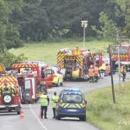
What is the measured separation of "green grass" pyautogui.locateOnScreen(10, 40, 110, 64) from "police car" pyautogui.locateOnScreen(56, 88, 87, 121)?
58418 millimetres

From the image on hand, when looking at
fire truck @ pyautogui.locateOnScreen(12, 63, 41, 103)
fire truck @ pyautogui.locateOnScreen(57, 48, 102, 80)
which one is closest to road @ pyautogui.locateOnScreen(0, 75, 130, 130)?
fire truck @ pyautogui.locateOnScreen(12, 63, 41, 103)

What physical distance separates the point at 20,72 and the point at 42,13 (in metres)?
77.4

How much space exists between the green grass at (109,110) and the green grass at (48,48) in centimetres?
4322

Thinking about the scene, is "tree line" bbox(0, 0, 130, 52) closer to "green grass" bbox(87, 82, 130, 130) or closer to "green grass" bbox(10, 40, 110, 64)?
"green grass" bbox(10, 40, 110, 64)

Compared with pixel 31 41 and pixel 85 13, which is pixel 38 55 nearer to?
pixel 31 41

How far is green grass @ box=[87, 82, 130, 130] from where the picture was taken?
35334 millimetres

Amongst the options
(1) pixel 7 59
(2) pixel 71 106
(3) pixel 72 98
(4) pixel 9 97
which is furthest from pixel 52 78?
(2) pixel 71 106

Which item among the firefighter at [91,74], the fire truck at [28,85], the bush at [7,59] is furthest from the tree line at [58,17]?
the fire truck at [28,85]

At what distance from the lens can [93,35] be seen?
131250mm

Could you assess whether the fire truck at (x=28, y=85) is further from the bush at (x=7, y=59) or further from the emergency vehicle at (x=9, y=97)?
the bush at (x=7, y=59)

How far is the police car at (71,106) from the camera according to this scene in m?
39.0

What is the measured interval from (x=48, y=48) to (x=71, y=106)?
76.8m

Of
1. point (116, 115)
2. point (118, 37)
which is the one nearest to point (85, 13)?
point (118, 37)

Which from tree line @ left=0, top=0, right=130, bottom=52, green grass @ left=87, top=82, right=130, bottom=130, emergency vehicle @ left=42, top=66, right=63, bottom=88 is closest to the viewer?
green grass @ left=87, top=82, right=130, bottom=130
